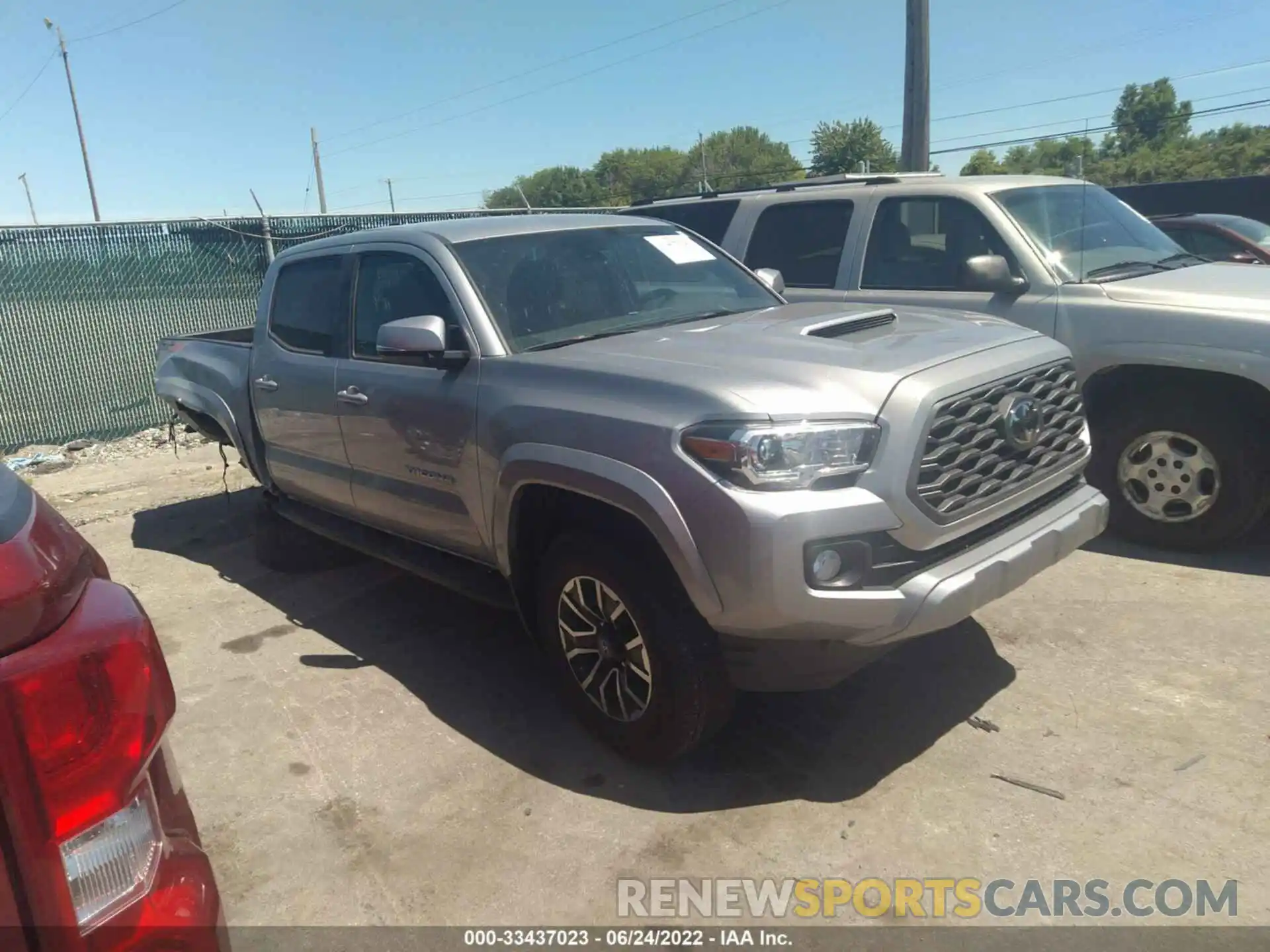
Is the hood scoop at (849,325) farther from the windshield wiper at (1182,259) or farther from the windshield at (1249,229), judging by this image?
the windshield at (1249,229)

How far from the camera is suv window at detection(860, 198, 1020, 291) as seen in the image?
18.5ft

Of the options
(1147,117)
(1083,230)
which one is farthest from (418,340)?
(1147,117)

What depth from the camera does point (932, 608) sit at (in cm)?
293

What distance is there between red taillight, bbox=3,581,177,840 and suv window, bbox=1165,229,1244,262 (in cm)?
1041

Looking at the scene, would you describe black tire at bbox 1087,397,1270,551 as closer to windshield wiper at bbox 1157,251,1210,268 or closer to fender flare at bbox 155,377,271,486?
windshield wiper at bbox 1157,251,1210,268

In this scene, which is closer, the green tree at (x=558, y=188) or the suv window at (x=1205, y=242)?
the suv window at (x=1205, y=242)

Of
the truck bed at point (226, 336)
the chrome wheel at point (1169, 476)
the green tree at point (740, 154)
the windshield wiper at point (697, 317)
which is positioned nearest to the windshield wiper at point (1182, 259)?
the chrome wheel at point (1169, 476)

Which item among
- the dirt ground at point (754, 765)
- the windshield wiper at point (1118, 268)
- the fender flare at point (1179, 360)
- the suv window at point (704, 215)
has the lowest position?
the dirt ground at point (754, 765)

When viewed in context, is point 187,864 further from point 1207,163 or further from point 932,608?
point 1207,163

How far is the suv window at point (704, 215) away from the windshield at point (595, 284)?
6.87 ft

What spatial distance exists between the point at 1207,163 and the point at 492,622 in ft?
194

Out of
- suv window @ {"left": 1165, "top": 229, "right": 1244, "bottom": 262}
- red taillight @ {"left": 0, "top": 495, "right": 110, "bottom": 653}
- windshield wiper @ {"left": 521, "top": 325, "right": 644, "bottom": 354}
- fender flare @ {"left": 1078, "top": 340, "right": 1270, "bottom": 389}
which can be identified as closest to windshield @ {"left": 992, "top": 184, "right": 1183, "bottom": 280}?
fender flare @ {"left": 1078, "top": 340, "right": 1270, "bottom": 389}

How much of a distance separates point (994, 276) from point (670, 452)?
3159 millimetres

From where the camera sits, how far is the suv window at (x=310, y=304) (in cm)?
485
